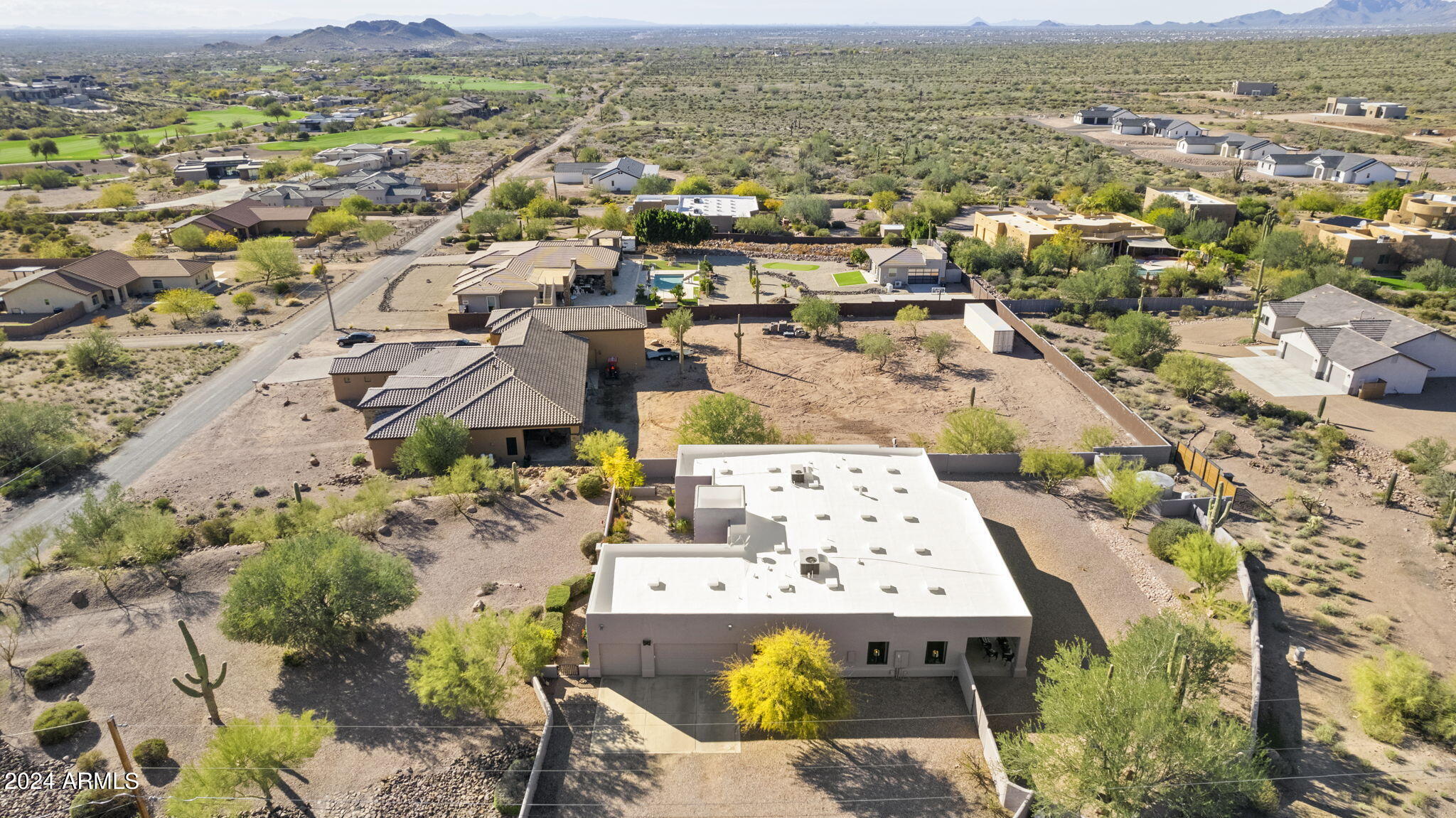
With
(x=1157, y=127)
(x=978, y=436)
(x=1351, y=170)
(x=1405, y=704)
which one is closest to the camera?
(x=1405, y=704)

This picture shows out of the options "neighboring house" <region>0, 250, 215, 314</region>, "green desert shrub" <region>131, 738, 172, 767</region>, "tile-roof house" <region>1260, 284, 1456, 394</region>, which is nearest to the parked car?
"neighboring house" <region>0, 250, 215, 314</region>

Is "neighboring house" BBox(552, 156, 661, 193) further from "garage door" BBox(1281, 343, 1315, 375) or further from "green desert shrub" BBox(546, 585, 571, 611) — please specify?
"green desert shrub" BBox(546, 585, 571, 611)

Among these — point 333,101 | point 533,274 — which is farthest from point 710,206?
point 333,101

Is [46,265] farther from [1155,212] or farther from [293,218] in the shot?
[1155,212]

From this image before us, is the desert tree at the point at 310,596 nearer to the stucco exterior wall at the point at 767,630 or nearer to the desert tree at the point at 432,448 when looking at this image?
the stucco exterior wall at the point at 767,630

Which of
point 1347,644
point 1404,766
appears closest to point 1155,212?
point 1347,644

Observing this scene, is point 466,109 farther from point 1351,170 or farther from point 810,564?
point 810,564
